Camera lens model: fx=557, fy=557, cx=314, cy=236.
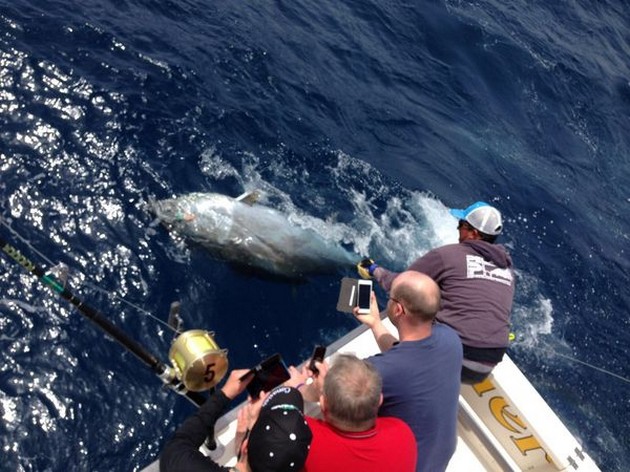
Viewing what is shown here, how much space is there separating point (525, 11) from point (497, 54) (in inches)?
186

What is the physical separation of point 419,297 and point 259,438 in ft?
5.02

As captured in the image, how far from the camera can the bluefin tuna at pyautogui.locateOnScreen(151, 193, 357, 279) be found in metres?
6.80

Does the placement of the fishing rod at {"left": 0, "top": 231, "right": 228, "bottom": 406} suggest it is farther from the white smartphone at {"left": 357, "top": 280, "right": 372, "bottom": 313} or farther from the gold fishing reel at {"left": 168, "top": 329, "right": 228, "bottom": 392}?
the white smartphone at {"left": 357, "top": 280, "right": 372, "bottom": 313}

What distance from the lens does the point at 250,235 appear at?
714 centimetres

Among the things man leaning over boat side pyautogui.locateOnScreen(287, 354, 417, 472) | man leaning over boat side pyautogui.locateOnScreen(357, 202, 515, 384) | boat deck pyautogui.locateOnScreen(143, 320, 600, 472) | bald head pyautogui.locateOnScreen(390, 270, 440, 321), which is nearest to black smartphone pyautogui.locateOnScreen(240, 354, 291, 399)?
man leaning over boat side pyautogui.locateOnScreen(287, 354, 417, 472)

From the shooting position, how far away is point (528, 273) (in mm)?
8914

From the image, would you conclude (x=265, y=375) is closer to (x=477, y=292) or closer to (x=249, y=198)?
(x=477, y=292)

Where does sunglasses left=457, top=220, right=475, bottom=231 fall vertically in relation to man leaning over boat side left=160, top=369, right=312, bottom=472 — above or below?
above

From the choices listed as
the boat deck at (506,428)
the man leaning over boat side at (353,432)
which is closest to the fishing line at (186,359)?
the man leaning over boat side at (353,432)

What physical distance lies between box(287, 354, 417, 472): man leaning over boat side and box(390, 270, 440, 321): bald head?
0.87 m

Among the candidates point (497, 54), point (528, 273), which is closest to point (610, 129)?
point (497, 54)

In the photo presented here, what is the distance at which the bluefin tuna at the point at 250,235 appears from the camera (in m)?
6.80

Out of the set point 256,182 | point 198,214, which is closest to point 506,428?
point 198,214

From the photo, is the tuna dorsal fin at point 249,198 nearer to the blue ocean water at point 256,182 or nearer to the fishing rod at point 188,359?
the blue ocean water at point 256,182
